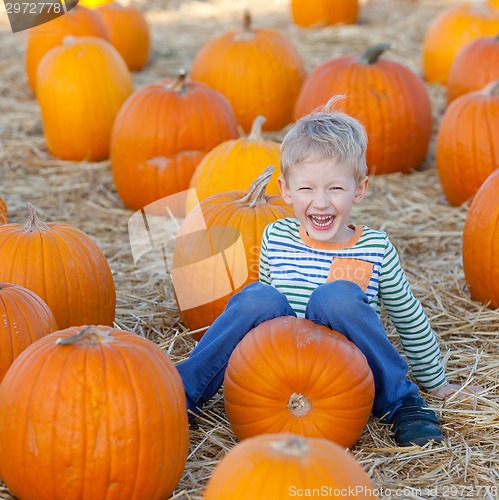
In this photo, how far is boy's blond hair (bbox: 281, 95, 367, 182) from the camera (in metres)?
3.31

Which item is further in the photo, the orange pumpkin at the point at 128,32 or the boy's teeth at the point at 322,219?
the orange pumpkin at the point at 128,32

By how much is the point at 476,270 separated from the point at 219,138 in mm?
1928

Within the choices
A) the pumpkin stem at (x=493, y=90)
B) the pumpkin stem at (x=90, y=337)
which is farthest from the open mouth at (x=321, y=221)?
the pumpkin stem at (x=493, y=90)

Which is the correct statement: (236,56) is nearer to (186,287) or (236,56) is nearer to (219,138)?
(219,138)

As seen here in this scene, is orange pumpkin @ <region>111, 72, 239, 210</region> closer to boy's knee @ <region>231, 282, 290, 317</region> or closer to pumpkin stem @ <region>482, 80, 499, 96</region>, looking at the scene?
pumpkin stem @ <region>482, 80, 499, 96</region>

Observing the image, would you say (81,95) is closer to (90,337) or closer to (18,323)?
(18,323)

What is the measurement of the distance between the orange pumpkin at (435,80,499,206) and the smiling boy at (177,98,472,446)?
221 cm

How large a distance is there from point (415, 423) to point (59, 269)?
5.22ft

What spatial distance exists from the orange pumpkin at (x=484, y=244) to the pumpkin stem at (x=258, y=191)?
1053 millimetres

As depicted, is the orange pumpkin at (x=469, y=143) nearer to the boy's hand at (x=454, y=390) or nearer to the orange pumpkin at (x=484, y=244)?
the orange pumpkin at (x=484, y=244)

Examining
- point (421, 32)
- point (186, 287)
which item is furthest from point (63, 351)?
point (421, 32)

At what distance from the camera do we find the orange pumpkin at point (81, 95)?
6477mm

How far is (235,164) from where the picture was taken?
195 inches
